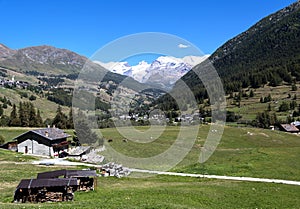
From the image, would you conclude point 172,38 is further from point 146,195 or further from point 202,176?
point 202,176

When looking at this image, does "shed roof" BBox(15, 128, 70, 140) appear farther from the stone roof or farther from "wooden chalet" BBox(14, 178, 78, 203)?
"wooden chalet" BBox(14, 178, 78, 203)

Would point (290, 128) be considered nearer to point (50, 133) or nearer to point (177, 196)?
point (50, 133)

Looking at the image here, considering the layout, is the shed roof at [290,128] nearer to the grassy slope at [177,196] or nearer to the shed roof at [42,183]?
the grassy slope at [177,196]

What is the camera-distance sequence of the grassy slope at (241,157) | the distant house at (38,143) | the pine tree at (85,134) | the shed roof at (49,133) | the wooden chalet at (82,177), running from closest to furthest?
1. the wooden chalet at (82,177)
2. the grassy slope at (241,157)
3. the distant house at (38,143)
4. the shed roof at (49,133)
5. the pine tree at (85,134)

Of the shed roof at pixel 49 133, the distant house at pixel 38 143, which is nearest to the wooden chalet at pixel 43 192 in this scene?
the distant house at pixel 38 143

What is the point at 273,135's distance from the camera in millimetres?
114375

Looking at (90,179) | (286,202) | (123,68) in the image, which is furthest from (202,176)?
(123,68)

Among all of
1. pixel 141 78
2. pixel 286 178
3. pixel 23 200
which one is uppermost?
pixel 141 78

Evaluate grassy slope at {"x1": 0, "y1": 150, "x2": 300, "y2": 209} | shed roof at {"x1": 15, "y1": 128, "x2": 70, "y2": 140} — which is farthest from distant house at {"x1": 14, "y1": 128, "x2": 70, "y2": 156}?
grassy slope at {"x1": 0, "y1": 150, "x2": 300, "y2": 209}

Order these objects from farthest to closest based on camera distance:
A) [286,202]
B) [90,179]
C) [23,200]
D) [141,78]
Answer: [141,78] → [90,179] → [286,202] → [23,200]

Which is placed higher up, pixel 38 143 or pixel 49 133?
pixel 49 133

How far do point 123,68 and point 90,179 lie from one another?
12.7 m

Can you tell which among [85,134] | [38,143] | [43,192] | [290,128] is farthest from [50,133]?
[290,128]

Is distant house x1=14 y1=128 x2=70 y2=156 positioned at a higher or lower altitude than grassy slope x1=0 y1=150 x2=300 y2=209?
higher
